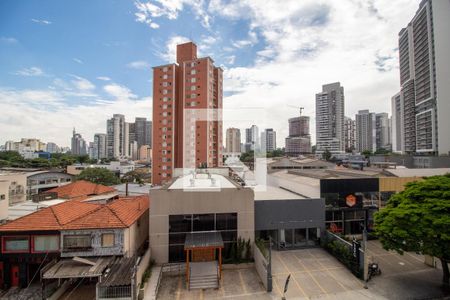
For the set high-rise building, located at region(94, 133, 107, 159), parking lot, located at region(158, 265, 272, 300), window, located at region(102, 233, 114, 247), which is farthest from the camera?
high-rise building, located at region(94, 133, 107, 159)


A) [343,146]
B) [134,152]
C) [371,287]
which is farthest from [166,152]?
[343,146]

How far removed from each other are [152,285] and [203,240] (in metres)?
3.64

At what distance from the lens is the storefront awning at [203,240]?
43.4ft

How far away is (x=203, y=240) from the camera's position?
1409cm

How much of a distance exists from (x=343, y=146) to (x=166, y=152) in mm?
103379

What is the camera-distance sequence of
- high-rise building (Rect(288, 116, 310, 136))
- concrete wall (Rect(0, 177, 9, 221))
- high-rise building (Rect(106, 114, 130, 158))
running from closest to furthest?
concrete wall (Rect(0, 177, 9, 221)) < high-rise building (Rect(106, 114, 130, 158)) < high-rise building (Rect(288, 116, 310, 136))

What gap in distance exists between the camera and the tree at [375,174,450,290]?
11.4 m

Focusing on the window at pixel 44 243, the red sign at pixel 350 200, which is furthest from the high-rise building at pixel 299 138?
the window at pixel 44 243

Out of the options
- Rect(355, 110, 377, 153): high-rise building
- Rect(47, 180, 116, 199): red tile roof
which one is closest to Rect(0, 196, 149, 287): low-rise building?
Rect(47, 180, 116, 199): red tile roof

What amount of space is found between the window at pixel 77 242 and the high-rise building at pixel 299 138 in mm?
117774

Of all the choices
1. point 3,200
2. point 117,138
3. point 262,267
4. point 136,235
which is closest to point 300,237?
point 262,267

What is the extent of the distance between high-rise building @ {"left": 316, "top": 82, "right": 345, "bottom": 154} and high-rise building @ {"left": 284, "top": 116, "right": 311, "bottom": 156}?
5.98 metres

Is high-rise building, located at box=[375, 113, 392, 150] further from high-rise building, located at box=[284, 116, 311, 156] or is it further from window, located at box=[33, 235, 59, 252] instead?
window, located at box=[33, 235, 59, 252]

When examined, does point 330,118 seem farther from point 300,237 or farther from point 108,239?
point 108,239
